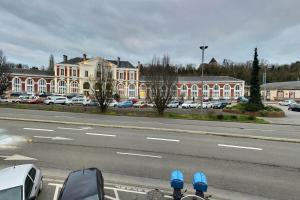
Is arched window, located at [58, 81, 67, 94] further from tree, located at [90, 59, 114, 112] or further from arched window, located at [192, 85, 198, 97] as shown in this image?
tree, located at [90, 59, 114, 112]

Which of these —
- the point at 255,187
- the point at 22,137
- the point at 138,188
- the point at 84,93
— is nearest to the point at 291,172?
the point at 255,187

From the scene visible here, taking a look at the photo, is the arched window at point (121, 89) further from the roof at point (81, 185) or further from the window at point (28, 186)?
the roof at point (81, 185)

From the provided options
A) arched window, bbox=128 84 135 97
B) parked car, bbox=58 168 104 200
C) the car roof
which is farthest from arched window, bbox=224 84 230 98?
the car roof

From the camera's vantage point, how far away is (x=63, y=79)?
8612 centimetres

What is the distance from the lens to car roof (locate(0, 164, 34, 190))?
624cm

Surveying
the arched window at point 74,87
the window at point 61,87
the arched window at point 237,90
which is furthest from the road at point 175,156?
the arched window at point 237,90

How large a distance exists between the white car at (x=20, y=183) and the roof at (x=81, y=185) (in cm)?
97

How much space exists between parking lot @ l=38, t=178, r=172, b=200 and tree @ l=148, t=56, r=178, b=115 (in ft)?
77.4

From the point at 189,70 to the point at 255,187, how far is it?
140m

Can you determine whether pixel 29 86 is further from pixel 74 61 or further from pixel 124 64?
pixel 124 64

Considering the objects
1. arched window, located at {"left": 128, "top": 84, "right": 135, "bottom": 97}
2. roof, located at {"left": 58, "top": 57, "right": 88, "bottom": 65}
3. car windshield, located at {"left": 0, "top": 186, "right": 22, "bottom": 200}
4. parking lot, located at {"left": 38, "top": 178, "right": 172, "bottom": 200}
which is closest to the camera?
car windshield, located at {"left": 0, "top": 186, "right": 22, "bottom": 200}

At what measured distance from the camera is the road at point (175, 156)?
8.74m

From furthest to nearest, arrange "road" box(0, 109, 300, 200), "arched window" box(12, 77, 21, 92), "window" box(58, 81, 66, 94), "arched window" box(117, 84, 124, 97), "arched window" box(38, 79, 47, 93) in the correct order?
"arched window" box(117, 84, 124, 97), "window" box(58, 81, 66, 94), "arched window" box(38, 79, 47, 93), "arched window" box(12, 77, 21, 92), "road" box(0, 109, 300, 200)

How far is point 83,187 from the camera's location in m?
6.11
